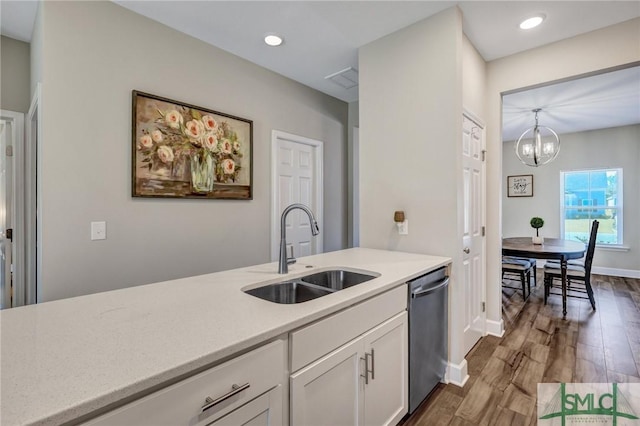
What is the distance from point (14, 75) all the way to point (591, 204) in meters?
7.92

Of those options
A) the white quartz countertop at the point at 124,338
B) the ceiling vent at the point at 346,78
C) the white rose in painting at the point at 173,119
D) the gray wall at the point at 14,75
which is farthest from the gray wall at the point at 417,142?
the gray wall at the point at 14,75

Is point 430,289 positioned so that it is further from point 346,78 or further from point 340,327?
point 346,78

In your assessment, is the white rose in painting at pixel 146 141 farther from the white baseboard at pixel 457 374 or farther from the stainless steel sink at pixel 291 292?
the white baseboard at pixel 457 374

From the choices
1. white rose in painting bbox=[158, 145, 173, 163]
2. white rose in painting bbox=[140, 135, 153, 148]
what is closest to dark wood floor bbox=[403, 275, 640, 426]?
white rose in painting bbox=[158, 145, 173, 163]

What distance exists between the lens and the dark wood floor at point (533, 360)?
72.6 inches

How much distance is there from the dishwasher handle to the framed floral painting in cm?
Result: 185

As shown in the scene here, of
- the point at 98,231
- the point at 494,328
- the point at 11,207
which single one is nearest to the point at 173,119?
the point at 98,231

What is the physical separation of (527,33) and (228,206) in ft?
9.38

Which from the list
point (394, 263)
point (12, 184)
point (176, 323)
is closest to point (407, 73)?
point (394, 263)

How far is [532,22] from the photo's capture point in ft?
7.41

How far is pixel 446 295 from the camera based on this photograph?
6.95ft

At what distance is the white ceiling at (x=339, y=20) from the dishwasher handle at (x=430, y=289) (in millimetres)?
1883

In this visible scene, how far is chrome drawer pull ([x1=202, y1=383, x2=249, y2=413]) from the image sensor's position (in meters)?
0.81

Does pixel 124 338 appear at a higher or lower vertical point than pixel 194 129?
lower
